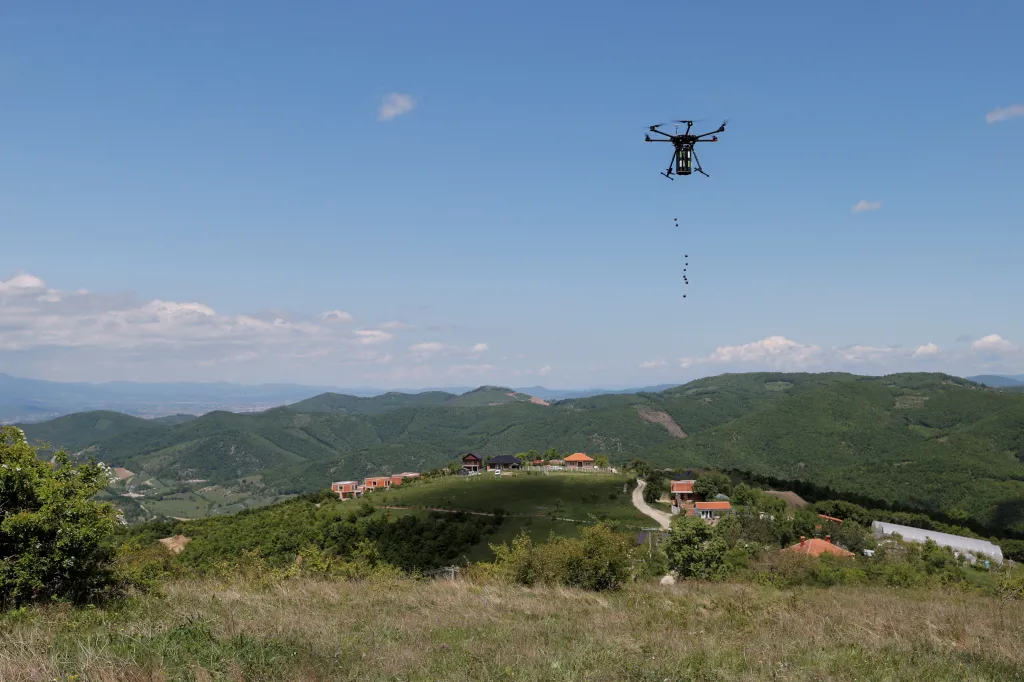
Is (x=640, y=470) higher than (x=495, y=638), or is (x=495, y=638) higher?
(x=495, y=638)

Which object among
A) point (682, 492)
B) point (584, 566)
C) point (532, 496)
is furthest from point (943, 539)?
point (584, 566)

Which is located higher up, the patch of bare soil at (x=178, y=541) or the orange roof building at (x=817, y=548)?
the orange roof building at (x=817, y=548)

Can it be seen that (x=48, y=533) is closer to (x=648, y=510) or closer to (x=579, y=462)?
(x=648, y=510)

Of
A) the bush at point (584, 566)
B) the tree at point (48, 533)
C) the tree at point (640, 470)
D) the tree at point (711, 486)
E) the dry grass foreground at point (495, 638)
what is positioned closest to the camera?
the dry grass foreground at point (495, 638)

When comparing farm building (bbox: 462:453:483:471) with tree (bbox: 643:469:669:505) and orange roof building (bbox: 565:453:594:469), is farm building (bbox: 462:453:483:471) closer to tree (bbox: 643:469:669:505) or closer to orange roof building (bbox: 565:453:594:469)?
orange roof building (bbox: 565:453:594:469)

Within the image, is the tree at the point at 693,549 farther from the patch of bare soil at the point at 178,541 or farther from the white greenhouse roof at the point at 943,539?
the white greenhouse roof at the point at 943,539

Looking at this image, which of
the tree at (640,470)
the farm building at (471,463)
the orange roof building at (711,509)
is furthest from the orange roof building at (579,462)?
Answer: the orange roof building at (711,509)

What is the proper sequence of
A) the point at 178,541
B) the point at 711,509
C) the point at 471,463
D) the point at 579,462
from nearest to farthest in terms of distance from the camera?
1. the point at 178,541
2. the point at 711,509
3. the point at 471,463
4. the point at 579,462
